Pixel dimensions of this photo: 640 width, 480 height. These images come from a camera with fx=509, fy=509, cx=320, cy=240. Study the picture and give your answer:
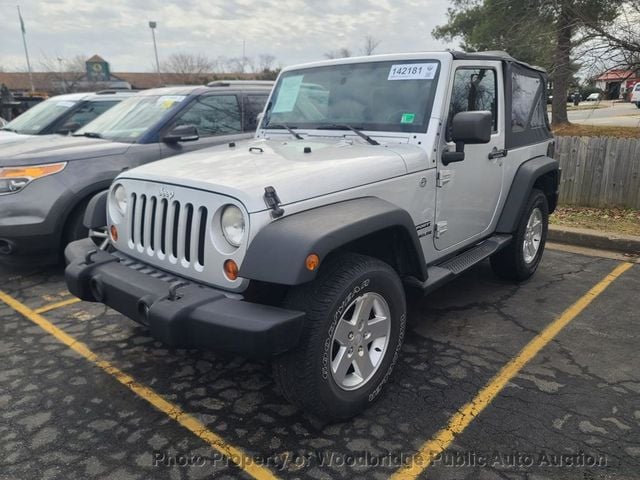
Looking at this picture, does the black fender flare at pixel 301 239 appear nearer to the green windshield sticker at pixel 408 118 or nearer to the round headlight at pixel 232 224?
the round headlight at pixel 232 224

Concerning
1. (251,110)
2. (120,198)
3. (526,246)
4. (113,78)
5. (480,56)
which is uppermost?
(113,78)

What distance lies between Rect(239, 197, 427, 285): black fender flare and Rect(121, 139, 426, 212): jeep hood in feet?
0.42

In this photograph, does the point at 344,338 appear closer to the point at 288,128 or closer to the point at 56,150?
the point at 288,128

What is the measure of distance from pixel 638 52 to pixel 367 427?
9681mm

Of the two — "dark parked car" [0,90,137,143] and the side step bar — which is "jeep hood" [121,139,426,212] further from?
"dark parked car" [0,90,137,143]

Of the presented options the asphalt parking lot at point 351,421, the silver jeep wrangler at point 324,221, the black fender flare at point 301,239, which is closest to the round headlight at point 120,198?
the silver jeep wrangler at point 324,221

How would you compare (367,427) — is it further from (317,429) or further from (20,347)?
(20,347)

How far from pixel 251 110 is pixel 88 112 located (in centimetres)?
324

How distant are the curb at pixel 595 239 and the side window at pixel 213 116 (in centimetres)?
417

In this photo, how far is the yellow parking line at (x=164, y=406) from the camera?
2.45m

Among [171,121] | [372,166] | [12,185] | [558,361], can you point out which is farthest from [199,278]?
[171,121]

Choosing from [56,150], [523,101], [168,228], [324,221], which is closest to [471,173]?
[523,101]

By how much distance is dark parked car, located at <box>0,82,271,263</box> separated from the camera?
15.4 feet

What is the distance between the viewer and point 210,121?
6.10 m
